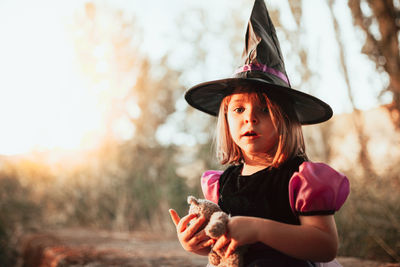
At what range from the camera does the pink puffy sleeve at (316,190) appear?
1.20m

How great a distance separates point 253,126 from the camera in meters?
1.40

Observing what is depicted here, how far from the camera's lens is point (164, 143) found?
7207 mm

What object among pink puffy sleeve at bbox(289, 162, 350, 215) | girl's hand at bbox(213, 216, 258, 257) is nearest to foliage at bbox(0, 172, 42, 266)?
girl's hand at bbox(213, 216, 258, 257)

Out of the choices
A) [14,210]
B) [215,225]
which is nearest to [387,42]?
[215,225]

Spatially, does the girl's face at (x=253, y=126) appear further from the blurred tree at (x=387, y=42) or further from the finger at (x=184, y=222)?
the blurred tree at (x=387, y=42)

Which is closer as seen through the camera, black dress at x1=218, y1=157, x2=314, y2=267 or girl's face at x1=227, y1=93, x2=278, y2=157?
black dress at x1=218, y1=157, x2=314, y2=267

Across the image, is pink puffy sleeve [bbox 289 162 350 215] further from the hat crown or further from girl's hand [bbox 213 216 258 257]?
the hat crown

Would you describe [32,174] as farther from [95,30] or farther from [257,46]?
[257,46]

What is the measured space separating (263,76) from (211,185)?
0.60m

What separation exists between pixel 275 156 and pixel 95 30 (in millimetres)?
7187

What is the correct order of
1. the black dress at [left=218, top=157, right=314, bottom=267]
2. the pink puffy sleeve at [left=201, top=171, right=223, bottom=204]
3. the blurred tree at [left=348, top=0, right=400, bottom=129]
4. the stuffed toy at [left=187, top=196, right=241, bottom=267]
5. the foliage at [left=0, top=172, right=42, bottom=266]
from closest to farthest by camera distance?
the stuffed toy at [left=187, top=196, right=241, bottom=267] < the black dress at [left=218, top=157, right=314, bottom=267] < the pink puffy sleeve at [left=201, top=171, right=223, bottom=204] < the blurred tree at [left=348, top=0, right=400, bottom=129] < the foliage at [left=0, top=172, right=42, bottom=266]

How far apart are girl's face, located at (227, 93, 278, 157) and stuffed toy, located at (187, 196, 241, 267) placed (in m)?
0.30

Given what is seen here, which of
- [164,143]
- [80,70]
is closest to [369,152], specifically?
[164,143]

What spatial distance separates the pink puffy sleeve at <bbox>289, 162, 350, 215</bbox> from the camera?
120 centimetres
